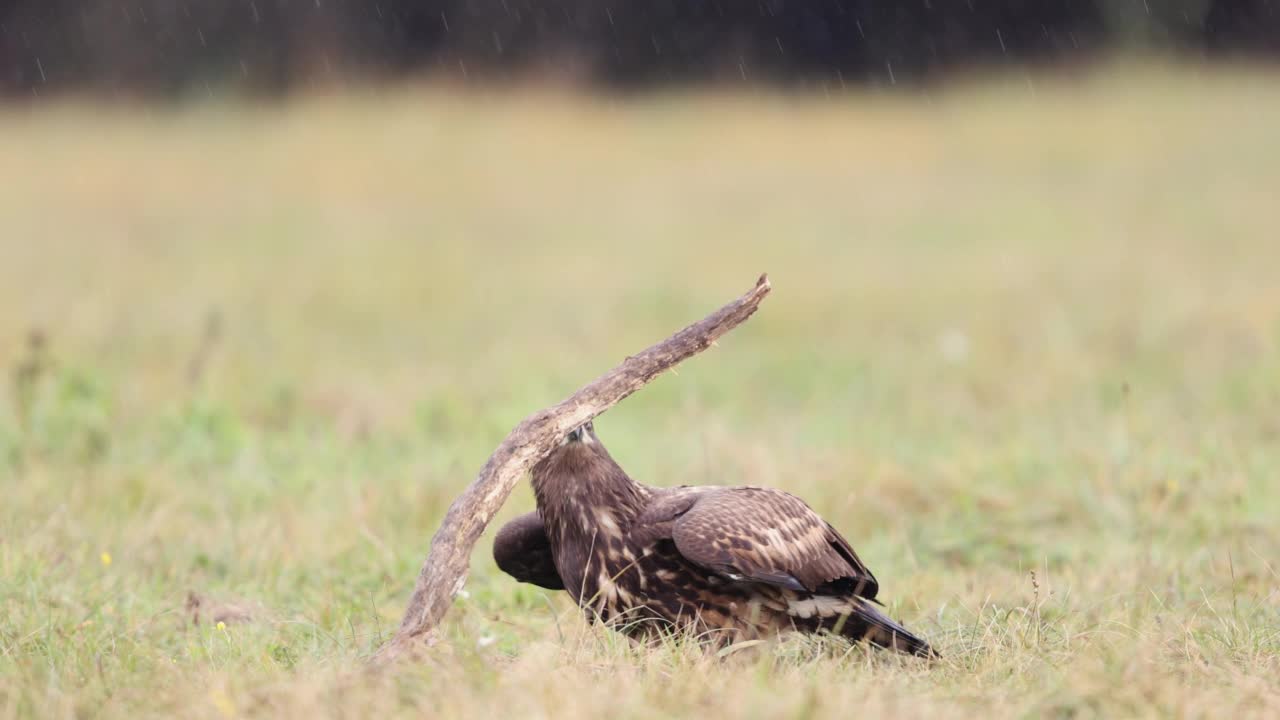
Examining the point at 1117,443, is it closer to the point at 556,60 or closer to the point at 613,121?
the point at 613,121

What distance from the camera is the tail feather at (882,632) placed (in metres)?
3.22

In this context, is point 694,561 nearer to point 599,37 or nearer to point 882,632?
point 882,632

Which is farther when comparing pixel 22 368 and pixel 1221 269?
pixel 1221 269

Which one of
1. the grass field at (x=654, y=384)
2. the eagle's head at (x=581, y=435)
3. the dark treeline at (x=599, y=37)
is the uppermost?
the dark treeline at (x=599, y=37)

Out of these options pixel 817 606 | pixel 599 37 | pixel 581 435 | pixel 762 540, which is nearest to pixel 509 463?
pixel 581 435

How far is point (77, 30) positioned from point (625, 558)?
14.6m

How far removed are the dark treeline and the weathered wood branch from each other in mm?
12500

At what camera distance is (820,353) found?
26.3 ft

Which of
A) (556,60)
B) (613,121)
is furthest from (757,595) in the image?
(556,60)

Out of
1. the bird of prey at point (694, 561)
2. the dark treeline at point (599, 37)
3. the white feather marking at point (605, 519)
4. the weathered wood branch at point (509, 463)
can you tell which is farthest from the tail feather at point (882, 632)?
the dark treeline at point (599, 37)

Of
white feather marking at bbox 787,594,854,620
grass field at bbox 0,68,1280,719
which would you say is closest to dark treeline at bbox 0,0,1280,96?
grass field at bbox 0,68,1280,719

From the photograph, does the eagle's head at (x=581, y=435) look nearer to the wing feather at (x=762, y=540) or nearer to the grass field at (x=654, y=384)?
the wing feather at (x=762, y=540)

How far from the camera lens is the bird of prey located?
10.7 ft

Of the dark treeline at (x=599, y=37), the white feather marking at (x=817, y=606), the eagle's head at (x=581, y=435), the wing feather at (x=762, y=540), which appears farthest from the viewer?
the dark treeline at (x=599, y=37)
